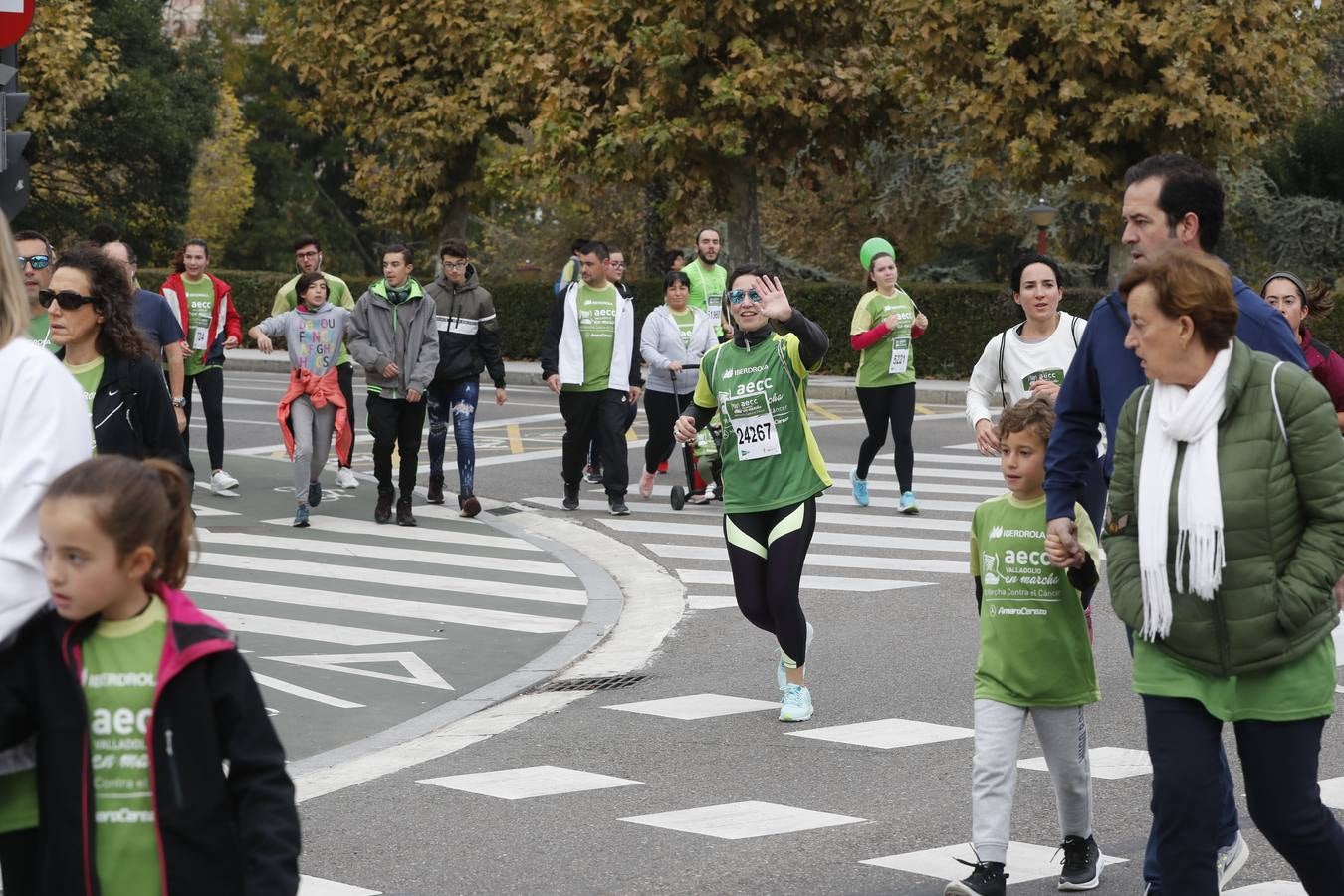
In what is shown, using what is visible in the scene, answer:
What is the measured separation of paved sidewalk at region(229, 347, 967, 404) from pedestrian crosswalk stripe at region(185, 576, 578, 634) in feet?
38.1

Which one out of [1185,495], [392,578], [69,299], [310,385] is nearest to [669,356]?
[310,385]

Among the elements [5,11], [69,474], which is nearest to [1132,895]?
[69,474]

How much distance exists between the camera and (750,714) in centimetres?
820

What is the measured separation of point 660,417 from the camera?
15711 millimetres

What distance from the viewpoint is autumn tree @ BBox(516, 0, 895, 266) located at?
1155 inches

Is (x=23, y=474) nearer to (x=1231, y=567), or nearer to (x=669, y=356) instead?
(x=1231, y=567)

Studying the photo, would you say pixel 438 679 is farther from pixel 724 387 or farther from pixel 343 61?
pixel 343 61

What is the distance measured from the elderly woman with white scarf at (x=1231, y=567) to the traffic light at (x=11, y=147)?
22.0ft

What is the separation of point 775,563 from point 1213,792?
367cm

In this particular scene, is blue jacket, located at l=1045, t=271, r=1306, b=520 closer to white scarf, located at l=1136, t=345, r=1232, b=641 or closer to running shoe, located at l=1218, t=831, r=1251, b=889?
white scarf, located at l=1136, t=345, r=1232, b=641

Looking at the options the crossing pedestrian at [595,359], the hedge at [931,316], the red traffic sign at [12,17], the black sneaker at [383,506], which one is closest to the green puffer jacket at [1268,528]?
the red traffic sign at [12,17]

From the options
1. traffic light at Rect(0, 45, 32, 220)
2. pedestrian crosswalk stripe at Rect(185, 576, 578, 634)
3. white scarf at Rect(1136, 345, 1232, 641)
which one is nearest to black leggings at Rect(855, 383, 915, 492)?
pedestrian crosswalk stripe at Rect(185, 576, 578, 634)

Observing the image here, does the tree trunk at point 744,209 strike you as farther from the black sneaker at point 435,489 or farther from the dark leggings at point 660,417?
the black sneaker at point 435,489

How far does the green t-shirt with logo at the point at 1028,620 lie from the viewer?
5609 millimetres
